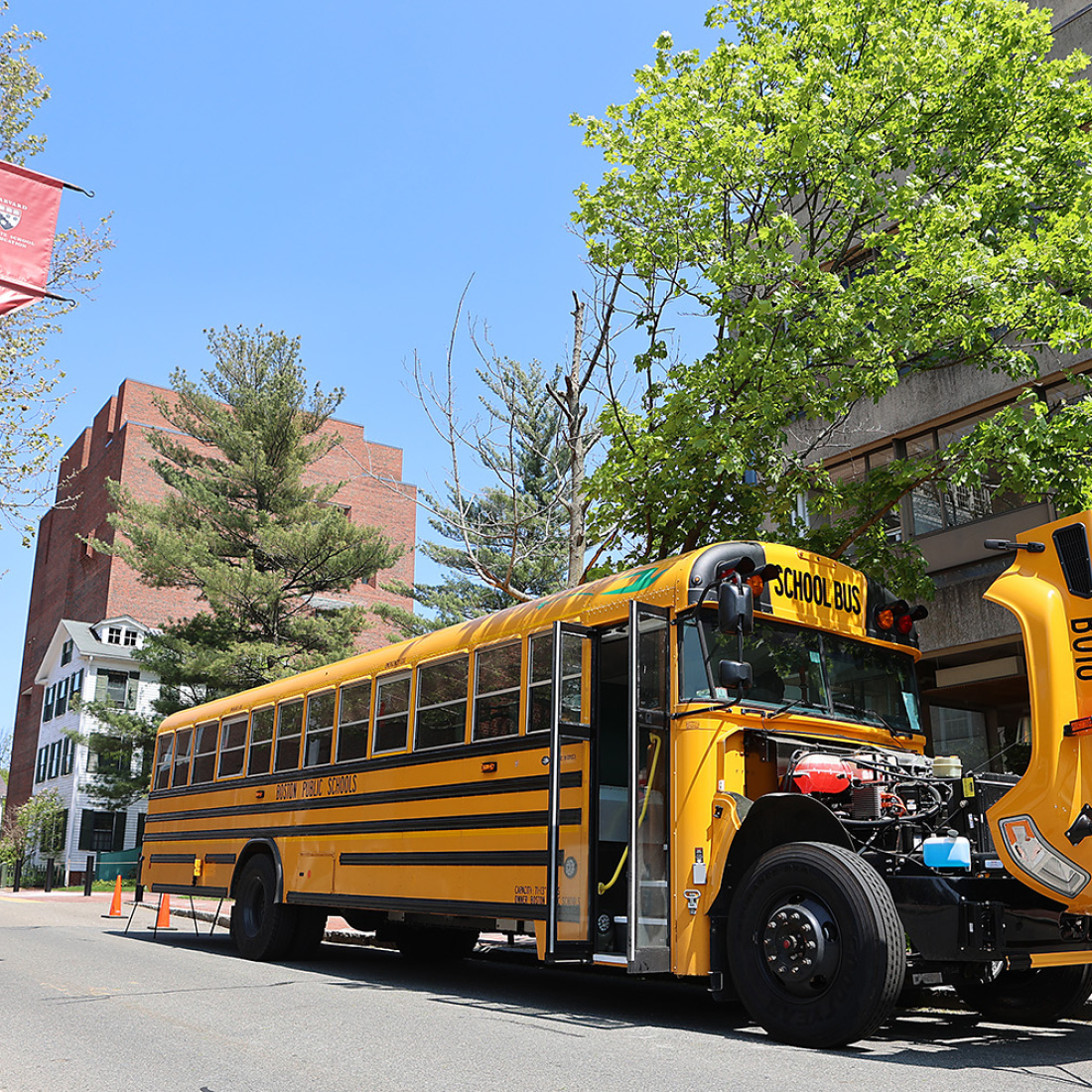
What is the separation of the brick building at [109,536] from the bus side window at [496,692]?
3671 cm

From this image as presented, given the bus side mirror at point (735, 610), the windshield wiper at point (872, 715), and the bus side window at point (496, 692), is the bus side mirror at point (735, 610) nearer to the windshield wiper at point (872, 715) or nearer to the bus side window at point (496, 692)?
the windshield wiper at point (872, 715)

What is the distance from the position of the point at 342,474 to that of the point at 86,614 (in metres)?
14.3

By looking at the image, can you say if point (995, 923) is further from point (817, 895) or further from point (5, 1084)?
point (5, 1084)

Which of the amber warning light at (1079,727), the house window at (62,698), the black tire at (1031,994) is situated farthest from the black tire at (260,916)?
the house window at (62,698)

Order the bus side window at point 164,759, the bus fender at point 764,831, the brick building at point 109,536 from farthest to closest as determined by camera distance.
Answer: the brick building at point 109,536
the bus side window at point 164,759
the bus fender at point 764,831

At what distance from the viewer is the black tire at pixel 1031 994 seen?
7.00 metres

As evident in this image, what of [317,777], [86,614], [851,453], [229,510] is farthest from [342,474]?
[317,777]

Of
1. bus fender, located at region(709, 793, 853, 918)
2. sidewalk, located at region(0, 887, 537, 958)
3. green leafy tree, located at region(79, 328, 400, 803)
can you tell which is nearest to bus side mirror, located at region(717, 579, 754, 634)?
bus fender, located at region(709, 793, 853, 918)

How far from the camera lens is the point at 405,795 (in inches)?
378

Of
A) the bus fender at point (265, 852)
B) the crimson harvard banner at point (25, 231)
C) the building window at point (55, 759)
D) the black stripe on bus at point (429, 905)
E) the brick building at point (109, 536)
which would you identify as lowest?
the black stripe on bus at point (429, 905)

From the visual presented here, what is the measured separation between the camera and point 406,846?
9.48 meters

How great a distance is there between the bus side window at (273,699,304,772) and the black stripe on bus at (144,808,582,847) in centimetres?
68

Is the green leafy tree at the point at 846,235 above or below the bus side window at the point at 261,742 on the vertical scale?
above

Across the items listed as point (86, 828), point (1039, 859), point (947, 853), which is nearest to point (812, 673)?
point (947, 853)
